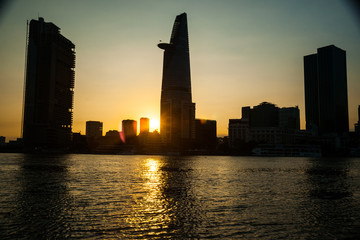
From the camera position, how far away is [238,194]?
47.2 m

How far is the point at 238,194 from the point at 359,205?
16.0 meters

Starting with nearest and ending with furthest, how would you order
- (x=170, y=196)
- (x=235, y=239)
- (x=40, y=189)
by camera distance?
(x=235, y=239) < (x=170, y=196) < (x=40, y=189)

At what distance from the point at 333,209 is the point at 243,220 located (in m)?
13.9

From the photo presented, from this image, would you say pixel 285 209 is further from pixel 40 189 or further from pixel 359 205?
pixel 40 189

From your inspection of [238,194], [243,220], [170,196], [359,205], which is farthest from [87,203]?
[359,205]

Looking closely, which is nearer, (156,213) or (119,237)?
(119,237)

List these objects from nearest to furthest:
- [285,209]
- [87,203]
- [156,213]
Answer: [156,213], [285,209], [87,203]

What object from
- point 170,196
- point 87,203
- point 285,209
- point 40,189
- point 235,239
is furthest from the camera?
point 40,189

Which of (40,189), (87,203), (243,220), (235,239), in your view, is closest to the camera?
(235,239)

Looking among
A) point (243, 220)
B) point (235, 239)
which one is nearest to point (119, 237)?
point (235, 239)

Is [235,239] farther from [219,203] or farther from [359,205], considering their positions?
[359,205]

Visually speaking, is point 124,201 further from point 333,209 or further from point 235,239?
point 333,209

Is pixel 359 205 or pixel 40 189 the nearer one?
pixel 359 205

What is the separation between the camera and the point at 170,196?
45.3 meters
